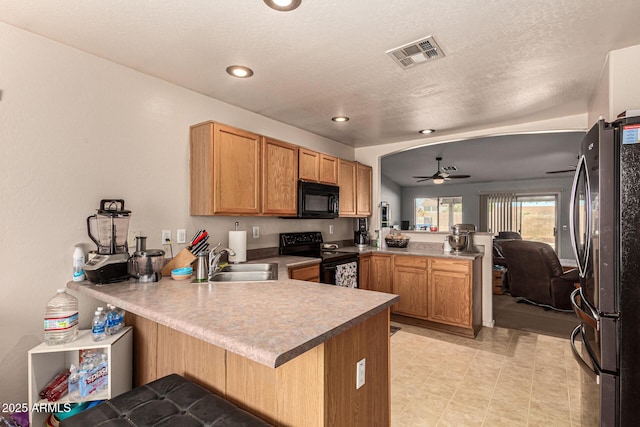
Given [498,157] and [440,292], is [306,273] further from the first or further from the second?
[498,157]

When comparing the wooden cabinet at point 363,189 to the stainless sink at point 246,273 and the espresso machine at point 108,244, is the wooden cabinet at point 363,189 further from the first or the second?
the espresso machine at point 108,244

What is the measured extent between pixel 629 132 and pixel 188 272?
257cm

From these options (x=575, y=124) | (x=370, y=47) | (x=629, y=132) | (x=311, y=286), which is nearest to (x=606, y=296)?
(x=629, y=132)

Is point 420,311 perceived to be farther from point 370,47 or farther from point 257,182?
point 370,47

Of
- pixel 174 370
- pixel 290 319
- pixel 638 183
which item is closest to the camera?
pixel 290 319

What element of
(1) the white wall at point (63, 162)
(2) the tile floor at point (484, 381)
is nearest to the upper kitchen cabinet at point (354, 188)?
(2) the tile floor at point (484, 381)

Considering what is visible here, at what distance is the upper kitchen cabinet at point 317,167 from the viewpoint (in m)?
3.48

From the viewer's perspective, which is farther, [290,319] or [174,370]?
[174,370]

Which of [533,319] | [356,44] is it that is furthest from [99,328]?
[533,319]

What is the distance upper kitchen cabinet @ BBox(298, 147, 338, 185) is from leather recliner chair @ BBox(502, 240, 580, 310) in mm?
3102

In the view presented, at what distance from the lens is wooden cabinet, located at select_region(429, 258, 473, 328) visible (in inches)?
137

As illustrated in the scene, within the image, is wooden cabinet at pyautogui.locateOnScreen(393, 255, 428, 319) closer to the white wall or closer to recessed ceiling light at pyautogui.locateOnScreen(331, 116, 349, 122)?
recessed ceiling light at pyautogui.locateOnScreen(331, 116, 349, 122)

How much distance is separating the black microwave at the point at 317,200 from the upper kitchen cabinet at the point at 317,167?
9 cm

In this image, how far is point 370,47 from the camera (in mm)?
2008
